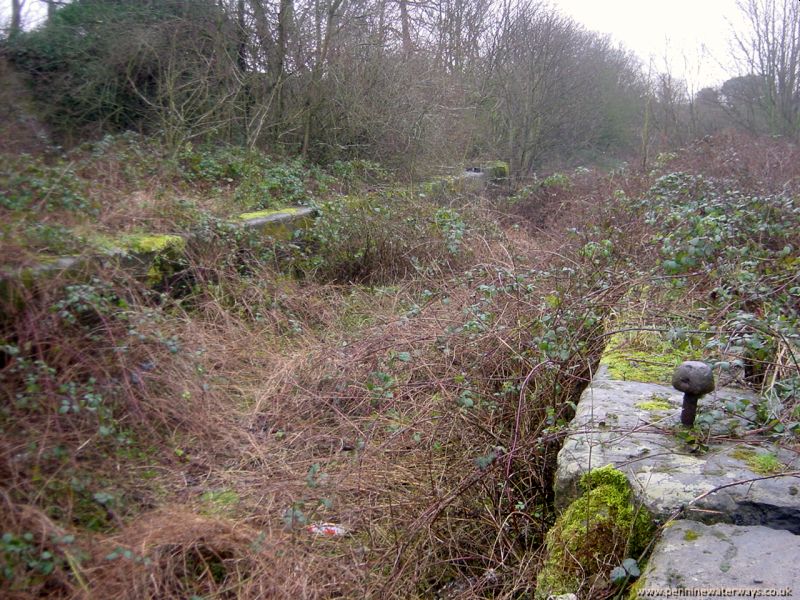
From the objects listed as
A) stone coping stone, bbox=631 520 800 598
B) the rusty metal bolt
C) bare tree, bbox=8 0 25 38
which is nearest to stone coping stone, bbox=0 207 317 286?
the rusty metal bolt

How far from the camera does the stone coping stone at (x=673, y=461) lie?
6.49ft

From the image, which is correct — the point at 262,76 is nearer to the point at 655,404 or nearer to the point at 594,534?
the point at 655,404

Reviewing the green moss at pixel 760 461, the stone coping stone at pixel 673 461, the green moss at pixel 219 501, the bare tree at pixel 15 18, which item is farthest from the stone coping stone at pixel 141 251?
the bare tree at pixel 15 18

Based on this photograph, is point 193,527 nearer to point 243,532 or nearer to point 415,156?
point 243,532

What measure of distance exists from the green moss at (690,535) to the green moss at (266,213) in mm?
5767

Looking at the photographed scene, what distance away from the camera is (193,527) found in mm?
2986

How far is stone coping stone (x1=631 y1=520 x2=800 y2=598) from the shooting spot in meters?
1.65

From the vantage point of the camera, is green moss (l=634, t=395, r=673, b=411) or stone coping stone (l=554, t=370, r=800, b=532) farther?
green moss (l=634, t=395, r=673, b=411)

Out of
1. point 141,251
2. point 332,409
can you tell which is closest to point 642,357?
point 332,409

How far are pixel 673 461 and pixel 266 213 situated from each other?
594cm

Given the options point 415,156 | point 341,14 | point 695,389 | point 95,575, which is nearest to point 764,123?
point 415,156

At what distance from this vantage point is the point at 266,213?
743cm

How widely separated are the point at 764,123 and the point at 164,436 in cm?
1733

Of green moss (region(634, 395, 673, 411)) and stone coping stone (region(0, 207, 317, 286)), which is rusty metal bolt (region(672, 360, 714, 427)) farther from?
→ stone coping stone (region(0, 207, 317, 286))
